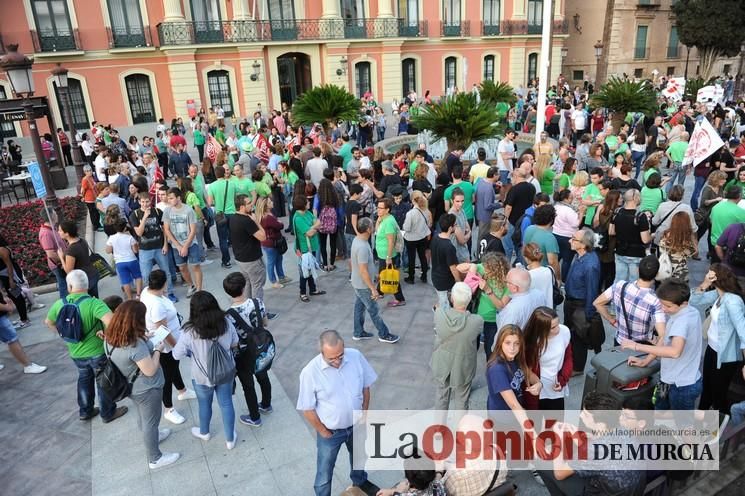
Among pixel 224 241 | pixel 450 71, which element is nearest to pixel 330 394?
pixel 224 241

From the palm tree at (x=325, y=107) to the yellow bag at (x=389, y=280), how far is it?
29.5ft

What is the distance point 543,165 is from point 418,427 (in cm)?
590

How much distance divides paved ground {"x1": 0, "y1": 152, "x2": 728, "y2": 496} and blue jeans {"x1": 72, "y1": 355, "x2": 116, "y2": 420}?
0.16m

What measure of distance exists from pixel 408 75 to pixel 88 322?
29.1m

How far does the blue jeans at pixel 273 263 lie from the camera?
8262 millimetres

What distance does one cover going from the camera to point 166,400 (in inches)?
213

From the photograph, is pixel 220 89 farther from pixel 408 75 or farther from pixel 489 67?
pixel 489 67

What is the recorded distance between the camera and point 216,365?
4.41 meters

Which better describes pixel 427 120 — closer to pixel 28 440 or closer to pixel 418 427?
pixel 418 427

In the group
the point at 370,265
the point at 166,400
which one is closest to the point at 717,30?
the point at 370,265

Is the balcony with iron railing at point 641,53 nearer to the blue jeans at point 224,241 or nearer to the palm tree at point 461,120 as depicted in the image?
the palm tree at point 461,120

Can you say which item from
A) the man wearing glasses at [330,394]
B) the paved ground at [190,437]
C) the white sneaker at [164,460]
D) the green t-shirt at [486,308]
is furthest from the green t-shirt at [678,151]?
the white sneaker at [164,460]

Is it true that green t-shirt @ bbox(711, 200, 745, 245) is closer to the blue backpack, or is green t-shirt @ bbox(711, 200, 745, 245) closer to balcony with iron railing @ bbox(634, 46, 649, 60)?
the blue backpack

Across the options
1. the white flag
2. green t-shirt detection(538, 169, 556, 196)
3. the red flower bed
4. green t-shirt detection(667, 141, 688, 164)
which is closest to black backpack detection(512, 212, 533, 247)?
green t-shirt detection(538, 169, 556, 196)
